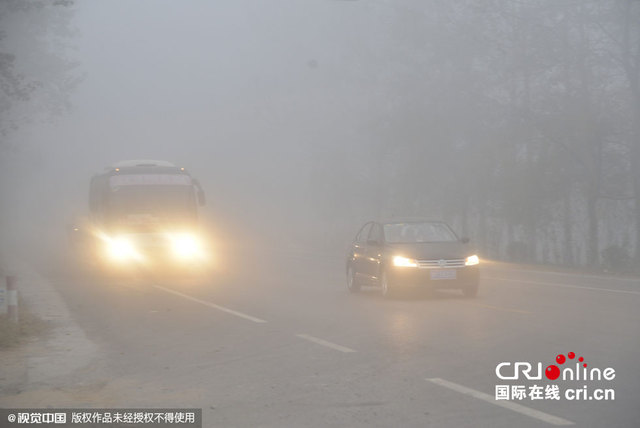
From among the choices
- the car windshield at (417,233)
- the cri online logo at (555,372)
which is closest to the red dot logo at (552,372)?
the cri online logo at (555,372)

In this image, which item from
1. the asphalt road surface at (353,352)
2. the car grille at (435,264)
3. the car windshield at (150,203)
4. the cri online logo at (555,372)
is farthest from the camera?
the car windshield at (150,203)

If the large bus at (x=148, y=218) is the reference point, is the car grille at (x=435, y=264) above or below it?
below

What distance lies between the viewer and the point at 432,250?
702 inches

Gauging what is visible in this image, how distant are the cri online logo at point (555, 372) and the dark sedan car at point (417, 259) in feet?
24.3

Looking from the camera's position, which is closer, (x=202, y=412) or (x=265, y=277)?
(x=202, y=412)

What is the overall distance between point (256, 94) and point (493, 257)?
42.4 metres

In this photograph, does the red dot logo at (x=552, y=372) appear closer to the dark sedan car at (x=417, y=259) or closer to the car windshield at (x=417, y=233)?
the dark sedan car at (x=417, y=259)

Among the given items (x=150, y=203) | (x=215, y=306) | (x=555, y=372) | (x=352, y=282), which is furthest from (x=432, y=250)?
(x=150, y=203)

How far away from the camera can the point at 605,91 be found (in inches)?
1337

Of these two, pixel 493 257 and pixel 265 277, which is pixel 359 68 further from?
pixel 265 277

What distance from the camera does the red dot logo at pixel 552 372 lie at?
9264 mm

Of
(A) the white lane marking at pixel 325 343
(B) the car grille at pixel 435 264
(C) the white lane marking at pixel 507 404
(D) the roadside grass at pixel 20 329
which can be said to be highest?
(B) the car grille at pixel 435 264

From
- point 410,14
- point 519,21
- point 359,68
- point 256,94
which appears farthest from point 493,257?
point 256,94

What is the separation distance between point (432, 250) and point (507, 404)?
9.88 metres
